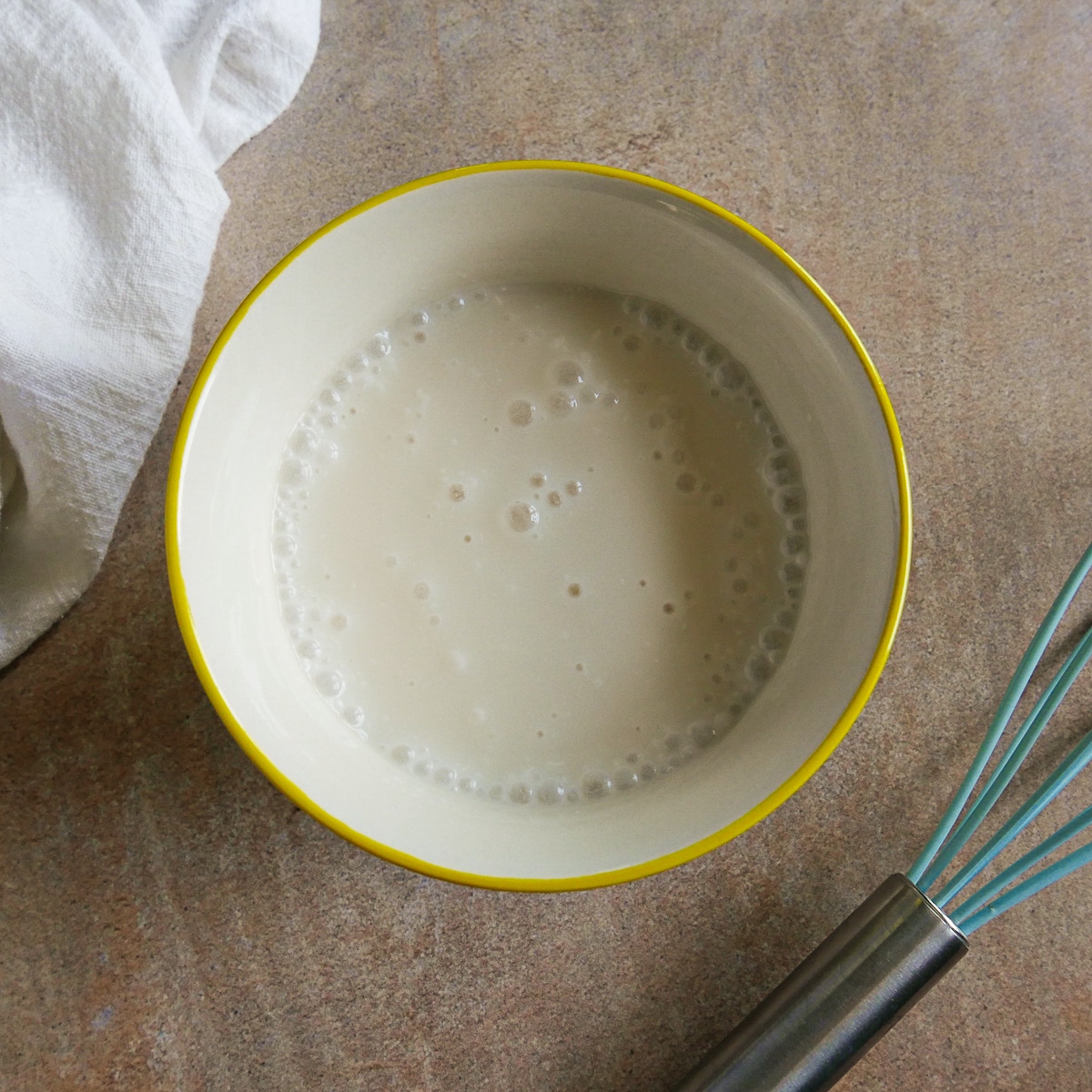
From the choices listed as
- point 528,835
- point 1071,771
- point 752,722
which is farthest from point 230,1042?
point 1071,771

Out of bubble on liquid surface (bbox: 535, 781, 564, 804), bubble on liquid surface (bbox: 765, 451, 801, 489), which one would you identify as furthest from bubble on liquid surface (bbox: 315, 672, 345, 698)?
bubble on liquid surface (bbox: 765, 451, 801, 489)

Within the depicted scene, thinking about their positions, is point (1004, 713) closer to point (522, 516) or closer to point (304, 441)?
point (522, 516)

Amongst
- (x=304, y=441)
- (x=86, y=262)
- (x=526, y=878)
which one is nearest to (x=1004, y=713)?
(x=526, y=878)

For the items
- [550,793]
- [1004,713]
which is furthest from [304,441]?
[1004,713]

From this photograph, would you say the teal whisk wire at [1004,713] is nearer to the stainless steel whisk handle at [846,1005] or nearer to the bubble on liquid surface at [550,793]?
the stainless steel whisk handle at [846,1005]

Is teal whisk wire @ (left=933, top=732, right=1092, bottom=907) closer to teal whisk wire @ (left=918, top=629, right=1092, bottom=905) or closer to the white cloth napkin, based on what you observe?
teal whisk wire @ (left=918, top=629, right=1092, bottom=905)

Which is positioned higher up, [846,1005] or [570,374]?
[570,374]

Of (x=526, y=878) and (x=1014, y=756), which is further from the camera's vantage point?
(x=1014, y=756)
